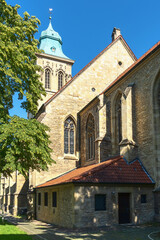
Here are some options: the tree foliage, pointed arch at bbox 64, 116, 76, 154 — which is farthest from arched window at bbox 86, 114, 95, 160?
the tree foliage

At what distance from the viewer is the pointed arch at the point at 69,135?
24.7 m

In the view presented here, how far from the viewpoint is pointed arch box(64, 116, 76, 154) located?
81.1 feet

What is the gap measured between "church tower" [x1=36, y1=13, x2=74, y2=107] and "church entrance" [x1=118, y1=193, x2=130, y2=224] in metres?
23.5

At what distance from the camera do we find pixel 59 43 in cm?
4497

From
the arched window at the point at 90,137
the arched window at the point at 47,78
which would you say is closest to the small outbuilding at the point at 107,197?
the arched window at the point at 90,137

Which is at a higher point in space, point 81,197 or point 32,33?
point 32,33

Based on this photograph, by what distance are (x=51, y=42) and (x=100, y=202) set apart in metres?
34.3

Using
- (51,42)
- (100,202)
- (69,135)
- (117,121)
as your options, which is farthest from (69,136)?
(51,42)

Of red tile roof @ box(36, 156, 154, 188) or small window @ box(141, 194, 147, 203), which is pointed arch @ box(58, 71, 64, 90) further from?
small window @ box(141, 194, 147, 203)

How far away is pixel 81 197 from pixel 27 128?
15.8 feet

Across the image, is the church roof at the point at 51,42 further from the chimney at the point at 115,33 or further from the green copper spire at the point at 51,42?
the chimney at the point at 115,33

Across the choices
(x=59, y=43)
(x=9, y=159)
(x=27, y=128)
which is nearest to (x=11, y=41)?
(x=27, y=128)

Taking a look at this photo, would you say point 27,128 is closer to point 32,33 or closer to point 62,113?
point 32,33

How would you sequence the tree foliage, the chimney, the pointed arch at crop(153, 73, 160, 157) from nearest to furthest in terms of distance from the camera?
the tree foliage, the pointed arch at crop(153, 73, 160, 157), the chimney
